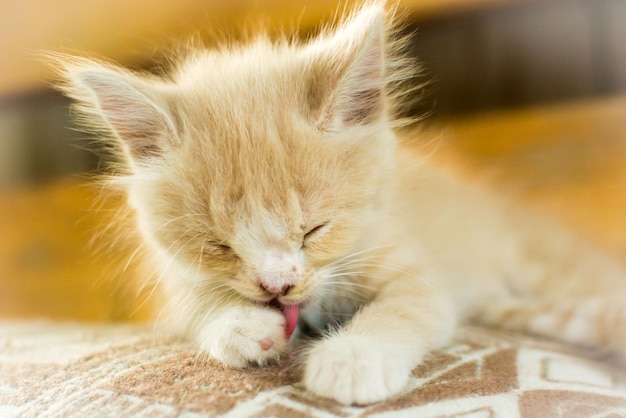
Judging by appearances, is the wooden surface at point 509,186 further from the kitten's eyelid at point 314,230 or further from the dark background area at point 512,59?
the kitten's eyelid at point 314,230

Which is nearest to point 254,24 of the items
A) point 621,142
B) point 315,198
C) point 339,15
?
point 339,15

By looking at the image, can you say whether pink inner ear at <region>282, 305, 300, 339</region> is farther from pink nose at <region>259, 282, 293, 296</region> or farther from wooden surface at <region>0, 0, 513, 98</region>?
wooden surface at <region>0, 0, 513, 98</region>

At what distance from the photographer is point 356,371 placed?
0.87 metres

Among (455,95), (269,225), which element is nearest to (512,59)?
(455,95)

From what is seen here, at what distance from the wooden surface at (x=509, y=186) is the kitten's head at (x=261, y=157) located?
3.27ft

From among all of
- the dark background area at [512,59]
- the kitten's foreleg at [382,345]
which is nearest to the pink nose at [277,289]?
the kitten's foreleg at [382,345]

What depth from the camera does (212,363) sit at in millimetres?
1035

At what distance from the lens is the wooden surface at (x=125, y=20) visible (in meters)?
2.05

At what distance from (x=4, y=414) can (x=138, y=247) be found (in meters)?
0.46

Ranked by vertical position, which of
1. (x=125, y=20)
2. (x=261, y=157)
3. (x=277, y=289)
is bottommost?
(x=277, y=289)

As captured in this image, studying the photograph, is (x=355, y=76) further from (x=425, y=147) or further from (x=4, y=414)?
(x=4, y=414)

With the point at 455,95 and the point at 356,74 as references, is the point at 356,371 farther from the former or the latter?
the point at 455,95

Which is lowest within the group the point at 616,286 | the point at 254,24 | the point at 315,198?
the point at 616,286

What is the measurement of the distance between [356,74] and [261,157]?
249 millimetres
